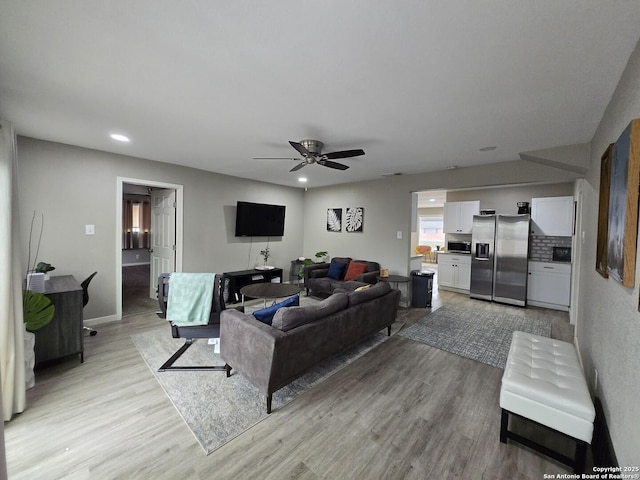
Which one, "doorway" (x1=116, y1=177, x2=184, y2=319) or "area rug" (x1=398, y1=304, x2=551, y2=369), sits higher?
"doorway" (x1=116, y1=177, x2=184, y2=319)

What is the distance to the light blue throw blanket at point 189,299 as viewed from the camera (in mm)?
2637

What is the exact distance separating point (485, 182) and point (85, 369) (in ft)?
18.7

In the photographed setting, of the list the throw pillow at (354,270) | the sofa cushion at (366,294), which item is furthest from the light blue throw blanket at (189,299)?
the throw pillow at (354,270)

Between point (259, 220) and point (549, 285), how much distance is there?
5.95 metres

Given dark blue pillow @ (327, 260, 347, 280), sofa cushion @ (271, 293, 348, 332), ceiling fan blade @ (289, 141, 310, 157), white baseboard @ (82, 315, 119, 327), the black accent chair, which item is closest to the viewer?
sofa cushion @ (271, 293, 348, 332)

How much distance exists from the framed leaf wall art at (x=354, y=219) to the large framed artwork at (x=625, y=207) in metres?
4.30

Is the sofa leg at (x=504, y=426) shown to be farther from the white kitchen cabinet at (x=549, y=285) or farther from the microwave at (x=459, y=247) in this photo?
the microwave at (x=459, y=247)

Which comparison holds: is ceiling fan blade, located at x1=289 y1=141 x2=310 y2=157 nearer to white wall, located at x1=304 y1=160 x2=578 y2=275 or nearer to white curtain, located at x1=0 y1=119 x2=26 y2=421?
white curtain, located at x1=0 y1=119 x2=26 y2=421

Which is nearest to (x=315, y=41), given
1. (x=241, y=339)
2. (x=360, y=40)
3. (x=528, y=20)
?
(x=360, y=40)

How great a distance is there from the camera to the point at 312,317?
239 centimetres

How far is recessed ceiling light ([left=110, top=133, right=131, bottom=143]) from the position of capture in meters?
3.10

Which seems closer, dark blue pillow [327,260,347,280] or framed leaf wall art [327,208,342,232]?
dark blue pillow [327,260,347,280]

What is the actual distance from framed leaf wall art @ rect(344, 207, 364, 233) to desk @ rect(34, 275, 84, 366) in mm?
4687

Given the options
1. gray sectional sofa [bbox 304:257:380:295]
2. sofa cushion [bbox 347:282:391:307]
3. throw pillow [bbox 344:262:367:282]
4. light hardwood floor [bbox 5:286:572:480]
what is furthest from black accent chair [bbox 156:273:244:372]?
throw pillow [bbox 344:262:367:282]
